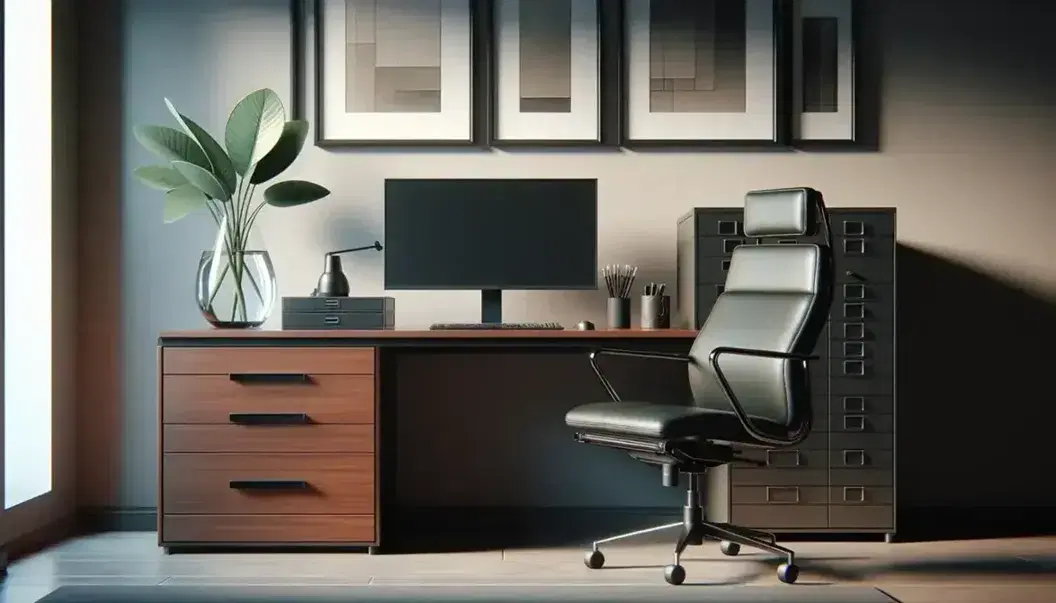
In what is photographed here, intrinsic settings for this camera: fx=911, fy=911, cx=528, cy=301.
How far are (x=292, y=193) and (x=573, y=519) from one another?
169cm

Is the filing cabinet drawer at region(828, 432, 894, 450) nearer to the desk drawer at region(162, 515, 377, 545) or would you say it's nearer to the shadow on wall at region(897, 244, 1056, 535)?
the shadow on wall at region(897, 244, 1056, 535)

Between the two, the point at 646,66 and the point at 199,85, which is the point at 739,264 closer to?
the point at 646,66

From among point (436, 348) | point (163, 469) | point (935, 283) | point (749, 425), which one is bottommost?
point (163, 469)

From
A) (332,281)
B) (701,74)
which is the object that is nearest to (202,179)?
(332,281)

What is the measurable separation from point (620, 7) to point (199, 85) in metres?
1.74

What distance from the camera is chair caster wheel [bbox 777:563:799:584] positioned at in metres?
2.76

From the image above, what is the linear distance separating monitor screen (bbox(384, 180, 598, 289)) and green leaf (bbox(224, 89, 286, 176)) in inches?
17.9

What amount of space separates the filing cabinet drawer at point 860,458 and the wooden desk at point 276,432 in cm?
83

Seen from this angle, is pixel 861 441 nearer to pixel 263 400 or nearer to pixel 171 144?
pixel 263 400

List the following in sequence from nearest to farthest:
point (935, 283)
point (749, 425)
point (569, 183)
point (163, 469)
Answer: point (749, 425)
point (163, 469)
point (569, 183)
point (935, 283)

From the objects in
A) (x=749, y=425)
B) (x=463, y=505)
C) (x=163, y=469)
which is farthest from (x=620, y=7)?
(x=163, y=469)

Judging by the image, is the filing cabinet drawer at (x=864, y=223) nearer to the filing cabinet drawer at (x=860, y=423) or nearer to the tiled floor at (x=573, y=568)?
the filing cabinet drawer at (x=860, y=423)

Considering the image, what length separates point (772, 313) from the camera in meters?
2.97

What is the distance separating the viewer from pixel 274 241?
12.1 ft
